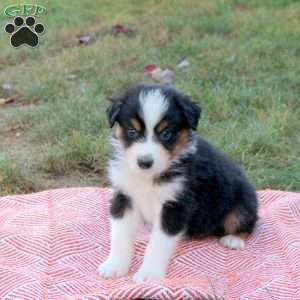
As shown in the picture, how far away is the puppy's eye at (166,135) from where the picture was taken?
3.40 metres

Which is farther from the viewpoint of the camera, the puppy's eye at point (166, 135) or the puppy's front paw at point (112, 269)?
the puppy's front paw at point (112, 269)

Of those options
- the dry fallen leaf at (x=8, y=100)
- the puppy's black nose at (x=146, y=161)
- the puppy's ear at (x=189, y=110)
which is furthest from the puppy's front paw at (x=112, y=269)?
the dry fallen leaf at (x=8, y=100)

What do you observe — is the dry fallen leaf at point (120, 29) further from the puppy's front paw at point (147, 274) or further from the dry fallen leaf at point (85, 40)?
the puppy's front paw at point (147, 274)

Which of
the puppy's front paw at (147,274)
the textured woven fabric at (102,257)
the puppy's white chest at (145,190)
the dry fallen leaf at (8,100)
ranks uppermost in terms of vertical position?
the puppy's white chest at (145,190)

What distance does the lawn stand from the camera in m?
5.74

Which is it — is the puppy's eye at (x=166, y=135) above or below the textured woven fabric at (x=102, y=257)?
above

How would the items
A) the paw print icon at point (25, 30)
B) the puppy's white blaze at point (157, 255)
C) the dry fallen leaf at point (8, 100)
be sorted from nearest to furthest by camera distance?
the puppy's white blaze at point (157, 255), the paw print icon at point (25, 30), the dry fallen leaf at point (8, 100)

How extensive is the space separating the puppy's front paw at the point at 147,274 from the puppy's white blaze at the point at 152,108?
739 millimetres

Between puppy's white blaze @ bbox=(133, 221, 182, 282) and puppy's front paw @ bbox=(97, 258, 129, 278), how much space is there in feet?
0.48

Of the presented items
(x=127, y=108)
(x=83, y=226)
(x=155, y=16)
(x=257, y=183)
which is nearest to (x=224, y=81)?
(x=257, y=183)

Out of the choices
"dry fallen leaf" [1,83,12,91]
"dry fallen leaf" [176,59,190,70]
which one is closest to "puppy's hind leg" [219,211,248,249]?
"dry fallen leaf" [176,59,190,70]

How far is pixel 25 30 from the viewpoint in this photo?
452 centimetres

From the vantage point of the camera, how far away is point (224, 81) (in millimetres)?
7574

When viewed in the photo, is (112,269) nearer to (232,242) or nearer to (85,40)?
(232,242)
